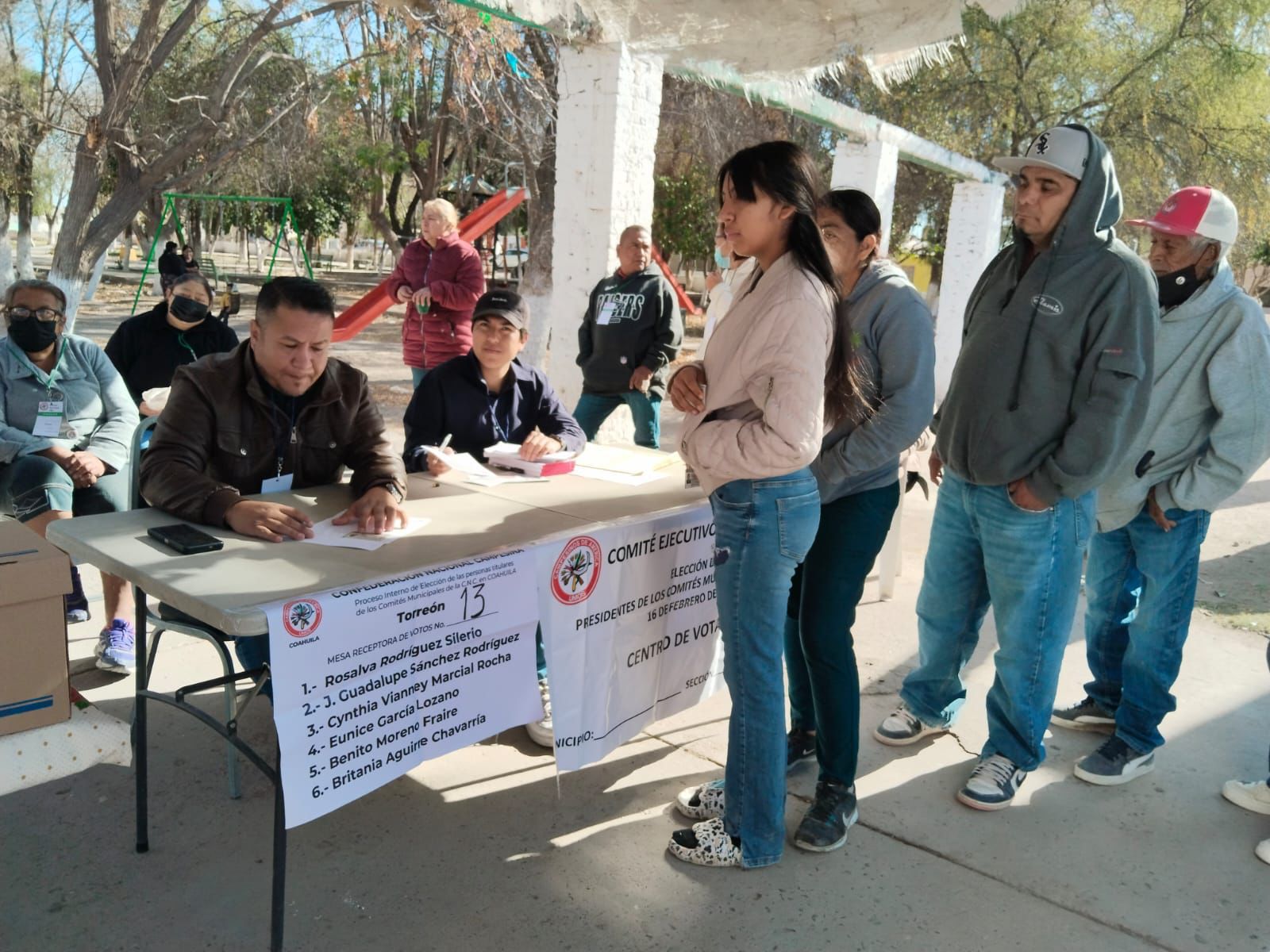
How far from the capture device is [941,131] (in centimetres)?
1500

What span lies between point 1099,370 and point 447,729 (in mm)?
2012

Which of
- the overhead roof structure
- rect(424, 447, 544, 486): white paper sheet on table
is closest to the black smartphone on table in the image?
rect(424, 447, 544, 486): white paper sheet on table

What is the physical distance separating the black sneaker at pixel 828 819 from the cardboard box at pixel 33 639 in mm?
1932

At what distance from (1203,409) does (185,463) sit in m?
3.08

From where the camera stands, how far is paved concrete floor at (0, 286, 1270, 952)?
249 cm

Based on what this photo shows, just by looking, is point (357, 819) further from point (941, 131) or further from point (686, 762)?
point (941, 131)

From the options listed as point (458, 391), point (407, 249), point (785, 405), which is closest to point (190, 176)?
point (407, 249)

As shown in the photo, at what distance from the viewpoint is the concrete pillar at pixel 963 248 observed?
39.4 feet

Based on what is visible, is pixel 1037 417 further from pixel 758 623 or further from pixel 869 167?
pixel 869 167

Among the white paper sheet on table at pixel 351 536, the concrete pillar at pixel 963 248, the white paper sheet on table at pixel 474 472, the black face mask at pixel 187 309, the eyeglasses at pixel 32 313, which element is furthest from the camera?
the concrete pillar at pixel 963 248

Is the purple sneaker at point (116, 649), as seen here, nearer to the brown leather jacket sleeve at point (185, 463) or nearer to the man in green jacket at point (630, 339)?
the brown leather jacket sleeve at point (185, 463)

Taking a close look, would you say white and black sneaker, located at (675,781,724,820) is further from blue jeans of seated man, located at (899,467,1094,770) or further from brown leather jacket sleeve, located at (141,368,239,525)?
brown leather jacket sleeve, located at (141,368,239,525)

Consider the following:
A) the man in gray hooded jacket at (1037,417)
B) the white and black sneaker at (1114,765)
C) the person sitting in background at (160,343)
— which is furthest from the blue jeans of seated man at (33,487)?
the white and black sneaker at (1114,765)

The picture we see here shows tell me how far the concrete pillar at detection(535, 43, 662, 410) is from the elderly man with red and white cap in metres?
3.81
